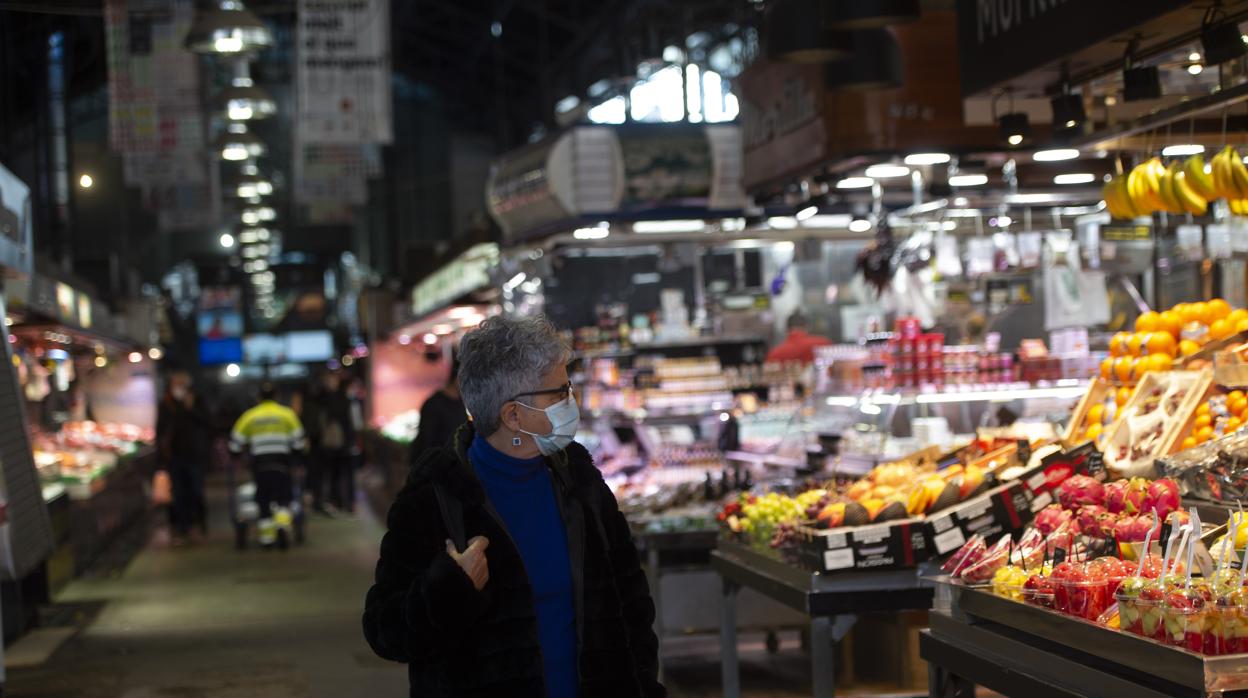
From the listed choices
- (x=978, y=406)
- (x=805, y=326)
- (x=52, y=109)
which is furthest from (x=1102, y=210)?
(x=52, y=109)

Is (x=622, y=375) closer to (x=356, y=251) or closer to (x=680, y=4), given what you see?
(x=680, y=4)

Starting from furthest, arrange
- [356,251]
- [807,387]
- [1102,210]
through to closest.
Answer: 1. [356,251]
2. [807,387]
3. [1102,210]

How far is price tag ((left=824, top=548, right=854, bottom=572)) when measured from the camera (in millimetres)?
5539

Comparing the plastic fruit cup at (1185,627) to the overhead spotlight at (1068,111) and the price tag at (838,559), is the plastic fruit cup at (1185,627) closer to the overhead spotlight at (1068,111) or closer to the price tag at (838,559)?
the price tag at (838,559)

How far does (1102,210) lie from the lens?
34.0 feet

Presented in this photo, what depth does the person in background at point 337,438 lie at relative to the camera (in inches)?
765

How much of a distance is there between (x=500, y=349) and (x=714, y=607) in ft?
17.3

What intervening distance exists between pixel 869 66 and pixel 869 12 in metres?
1.31

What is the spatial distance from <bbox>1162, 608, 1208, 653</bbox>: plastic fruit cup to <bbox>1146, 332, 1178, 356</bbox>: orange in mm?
2865

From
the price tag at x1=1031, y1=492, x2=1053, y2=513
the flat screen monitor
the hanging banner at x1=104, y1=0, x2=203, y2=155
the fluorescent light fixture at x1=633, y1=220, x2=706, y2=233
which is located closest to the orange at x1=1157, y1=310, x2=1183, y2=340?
the price tag at x1=1031, y1=492, x2=1053, y2=513

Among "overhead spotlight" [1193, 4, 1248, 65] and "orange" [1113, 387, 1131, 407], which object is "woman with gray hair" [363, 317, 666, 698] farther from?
"orange" [1113, 387, 1131, 407]

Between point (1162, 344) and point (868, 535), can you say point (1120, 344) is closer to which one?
point (1162, 344)

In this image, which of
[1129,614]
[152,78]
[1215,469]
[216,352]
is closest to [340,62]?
[152,78]

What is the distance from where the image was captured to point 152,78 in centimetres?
1445
